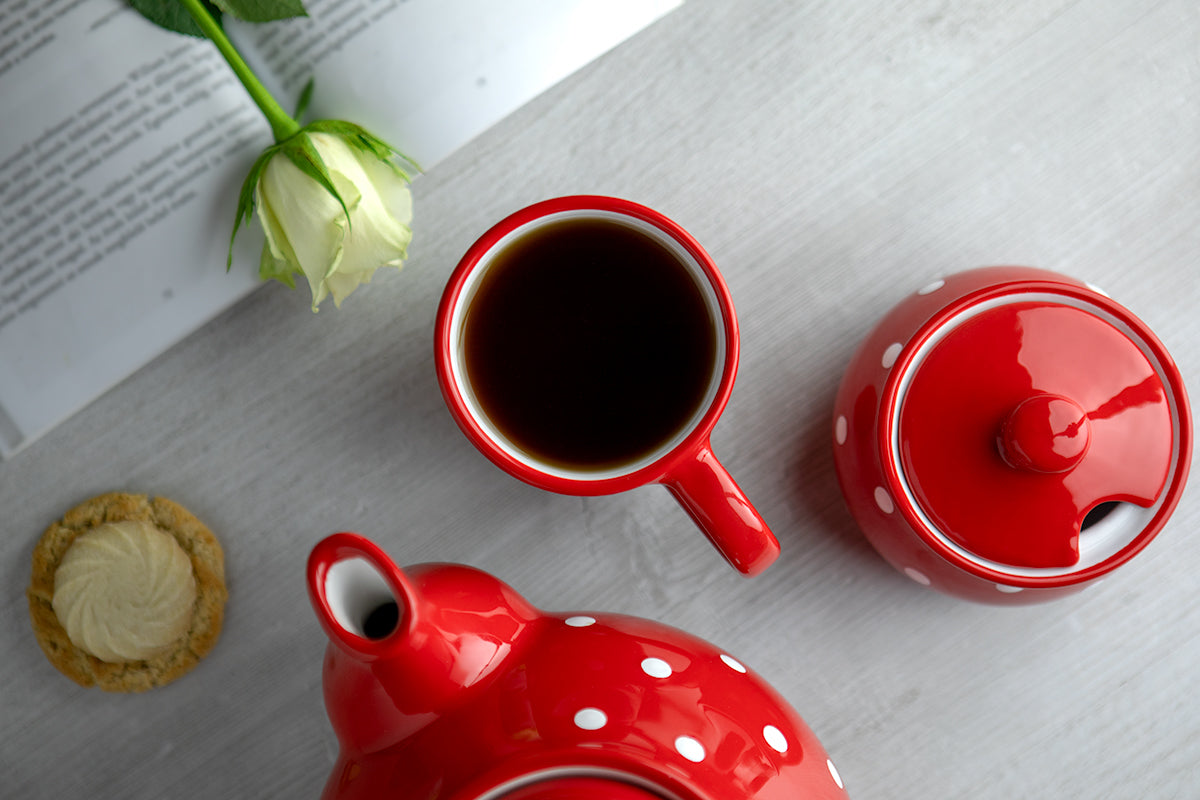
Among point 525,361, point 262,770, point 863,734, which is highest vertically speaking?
point 525,361

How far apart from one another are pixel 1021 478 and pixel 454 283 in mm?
321

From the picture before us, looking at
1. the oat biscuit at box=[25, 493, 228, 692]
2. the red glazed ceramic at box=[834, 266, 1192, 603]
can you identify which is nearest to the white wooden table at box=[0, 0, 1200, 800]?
the oat biscuit at box=[25, 493, 228, 692]

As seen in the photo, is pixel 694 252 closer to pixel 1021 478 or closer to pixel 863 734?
pixel 1021 478

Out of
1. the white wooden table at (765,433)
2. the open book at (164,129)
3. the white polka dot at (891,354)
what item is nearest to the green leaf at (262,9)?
the open book at (164,129)

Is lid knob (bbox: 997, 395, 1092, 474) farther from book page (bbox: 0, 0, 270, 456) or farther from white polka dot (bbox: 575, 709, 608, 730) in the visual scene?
book page (bbox: 0, 0, 270, 456)

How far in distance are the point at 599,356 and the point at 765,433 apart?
5.6 inches

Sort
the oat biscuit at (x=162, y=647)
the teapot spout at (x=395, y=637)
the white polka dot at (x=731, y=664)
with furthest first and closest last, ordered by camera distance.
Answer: the oat biscuit at (x=162, y=647)
the white polka dot at (x=731, y=664)
the teapot spout at (x=395, y=637)

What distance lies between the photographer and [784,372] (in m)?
0.57

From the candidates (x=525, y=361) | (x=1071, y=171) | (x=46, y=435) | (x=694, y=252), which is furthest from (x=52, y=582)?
(x=1071, y=171)

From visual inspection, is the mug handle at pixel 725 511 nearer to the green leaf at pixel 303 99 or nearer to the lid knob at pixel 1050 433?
the lid knob at pixel 1050 433

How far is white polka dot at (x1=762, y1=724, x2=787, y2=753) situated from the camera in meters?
0.41

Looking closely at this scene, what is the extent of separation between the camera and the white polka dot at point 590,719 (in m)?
0.38

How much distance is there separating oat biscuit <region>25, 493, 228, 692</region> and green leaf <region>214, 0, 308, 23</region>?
0.33 m

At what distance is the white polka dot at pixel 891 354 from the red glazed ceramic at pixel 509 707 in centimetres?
20
